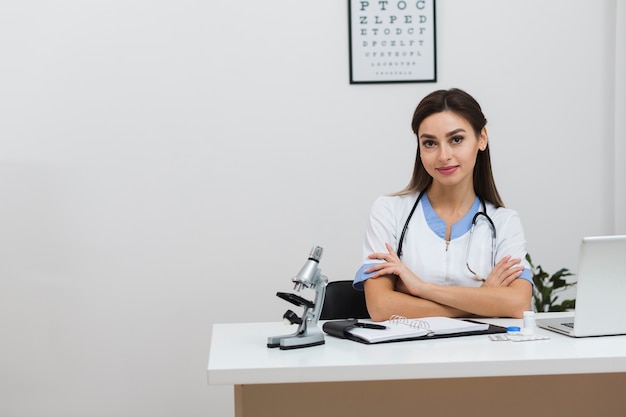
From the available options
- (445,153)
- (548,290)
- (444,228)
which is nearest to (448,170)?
(445,153)

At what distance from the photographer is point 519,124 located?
148 inches

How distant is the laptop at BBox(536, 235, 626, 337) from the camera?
1.77 m

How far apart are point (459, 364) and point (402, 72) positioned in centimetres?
231

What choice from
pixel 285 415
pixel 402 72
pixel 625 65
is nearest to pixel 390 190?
pixel 402 72

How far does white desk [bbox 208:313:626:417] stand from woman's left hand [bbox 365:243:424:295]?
0.25 meters

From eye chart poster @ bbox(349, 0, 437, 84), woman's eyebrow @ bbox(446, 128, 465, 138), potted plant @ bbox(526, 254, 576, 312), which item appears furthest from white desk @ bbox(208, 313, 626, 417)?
eye chart poster @ bbox(349, 0, 437, 84)

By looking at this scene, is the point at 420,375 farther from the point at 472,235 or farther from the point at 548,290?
the point at 548,290

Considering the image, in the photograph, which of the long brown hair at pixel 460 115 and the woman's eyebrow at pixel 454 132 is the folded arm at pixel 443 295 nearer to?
the long brown hair at pixel 460 115

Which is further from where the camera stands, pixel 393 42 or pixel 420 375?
pixel 393 42

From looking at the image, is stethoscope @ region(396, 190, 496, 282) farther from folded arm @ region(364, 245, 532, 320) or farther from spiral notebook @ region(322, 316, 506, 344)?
spiral notebook @ region(322, 316, 506, 344)

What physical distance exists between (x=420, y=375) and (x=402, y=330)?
0.87ft

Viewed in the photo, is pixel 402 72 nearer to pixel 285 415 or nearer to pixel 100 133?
pixel 100 133

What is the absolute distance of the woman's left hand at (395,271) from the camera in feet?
7.50

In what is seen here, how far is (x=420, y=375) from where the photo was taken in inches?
62.4
